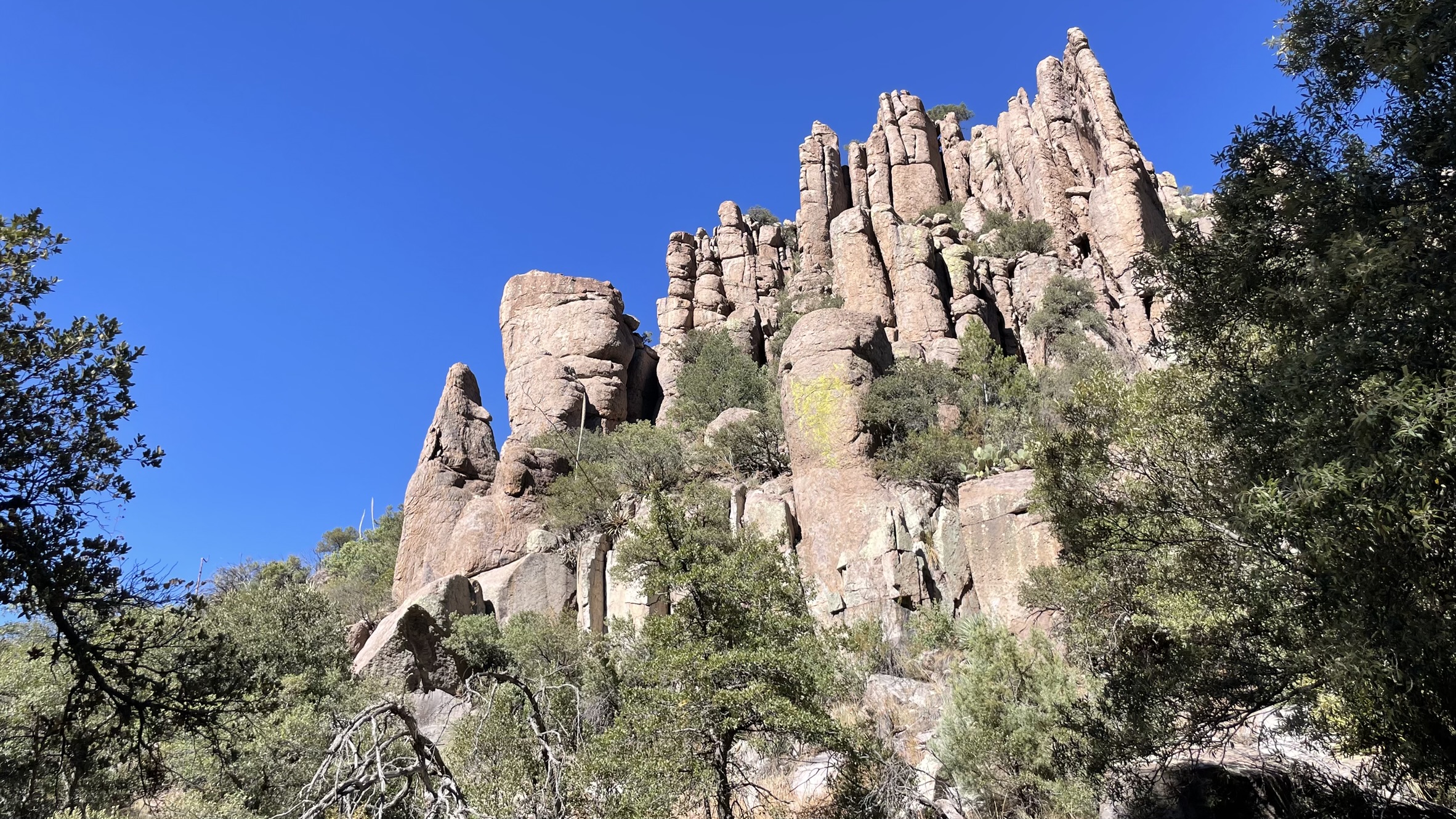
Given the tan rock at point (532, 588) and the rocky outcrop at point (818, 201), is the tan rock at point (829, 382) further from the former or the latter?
the rocky outcrop at point (818, 201)

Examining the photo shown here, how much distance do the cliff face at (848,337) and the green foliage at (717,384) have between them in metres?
2.40

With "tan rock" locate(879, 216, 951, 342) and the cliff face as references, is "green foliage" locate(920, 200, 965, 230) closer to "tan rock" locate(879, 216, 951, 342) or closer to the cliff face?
the cliff face

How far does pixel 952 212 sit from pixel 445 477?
1319 inches

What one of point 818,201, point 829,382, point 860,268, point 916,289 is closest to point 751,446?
point 829,382

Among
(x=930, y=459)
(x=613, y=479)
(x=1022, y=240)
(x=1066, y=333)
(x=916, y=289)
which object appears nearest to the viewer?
(x=930, y=459)

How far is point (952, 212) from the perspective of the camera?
50844 mm

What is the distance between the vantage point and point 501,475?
3178cm

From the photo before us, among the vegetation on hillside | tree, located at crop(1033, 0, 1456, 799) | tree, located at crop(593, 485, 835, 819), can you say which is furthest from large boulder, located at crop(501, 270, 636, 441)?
tree, located at crop(1033, 0, 1456, 799)

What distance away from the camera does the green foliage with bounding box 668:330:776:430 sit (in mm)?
37594

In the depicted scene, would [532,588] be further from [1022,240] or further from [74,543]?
[1022,240]

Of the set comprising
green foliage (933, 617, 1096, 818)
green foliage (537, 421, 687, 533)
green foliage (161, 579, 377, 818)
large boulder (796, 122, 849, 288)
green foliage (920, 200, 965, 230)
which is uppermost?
large boulder (796, 122, 849, 288)

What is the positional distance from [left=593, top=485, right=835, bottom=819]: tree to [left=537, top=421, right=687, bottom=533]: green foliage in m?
14.0

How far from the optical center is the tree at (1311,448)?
21.5 feet

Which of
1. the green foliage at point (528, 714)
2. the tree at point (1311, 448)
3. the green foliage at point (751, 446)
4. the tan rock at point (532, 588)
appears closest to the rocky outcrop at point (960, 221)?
the green foliage at point (751, 446)
